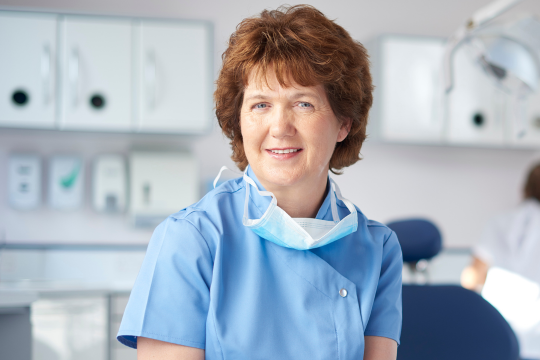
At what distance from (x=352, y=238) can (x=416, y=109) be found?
224cm

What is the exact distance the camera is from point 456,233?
11.7 feet

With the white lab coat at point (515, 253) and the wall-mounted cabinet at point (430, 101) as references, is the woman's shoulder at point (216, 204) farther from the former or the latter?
the wall-mounted cabinet at point (430, 101)

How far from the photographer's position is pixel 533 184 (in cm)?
256

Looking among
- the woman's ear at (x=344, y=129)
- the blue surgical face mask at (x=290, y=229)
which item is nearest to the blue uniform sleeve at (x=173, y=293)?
the blue surgical face mask at (x=290, y=229)

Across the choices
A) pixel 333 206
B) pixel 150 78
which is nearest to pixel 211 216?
pixel 333 206

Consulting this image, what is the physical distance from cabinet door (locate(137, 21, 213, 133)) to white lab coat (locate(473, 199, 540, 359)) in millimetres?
1624

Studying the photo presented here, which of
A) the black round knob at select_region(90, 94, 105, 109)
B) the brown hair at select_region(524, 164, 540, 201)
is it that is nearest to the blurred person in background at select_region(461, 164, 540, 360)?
the brown hair at select_region(524, 164, 540, 201)

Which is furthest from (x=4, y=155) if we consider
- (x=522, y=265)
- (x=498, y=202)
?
(x=498, y=202)

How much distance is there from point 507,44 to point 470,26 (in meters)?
0.14

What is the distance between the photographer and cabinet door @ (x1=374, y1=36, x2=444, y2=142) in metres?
3.15

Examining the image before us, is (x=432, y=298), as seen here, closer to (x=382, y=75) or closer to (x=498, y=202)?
(x=382, y=75)

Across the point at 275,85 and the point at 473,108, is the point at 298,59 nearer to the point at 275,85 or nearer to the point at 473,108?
the point at 275,85

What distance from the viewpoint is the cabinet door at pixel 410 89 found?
10.3 ft

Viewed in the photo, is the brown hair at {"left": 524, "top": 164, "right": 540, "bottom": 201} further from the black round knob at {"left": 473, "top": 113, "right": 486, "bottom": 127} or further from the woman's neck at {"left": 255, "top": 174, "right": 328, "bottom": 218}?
the woman's neck at {"left": 255, "top": 174, "right": 328, "bottom": 218}
